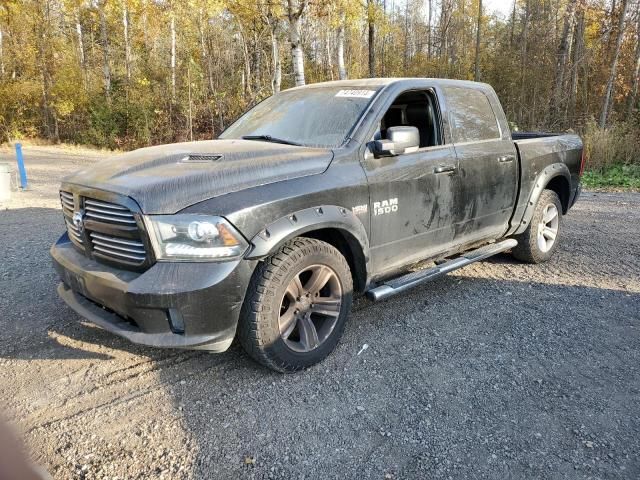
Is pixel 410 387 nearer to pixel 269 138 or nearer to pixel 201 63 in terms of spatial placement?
pixel 269 138

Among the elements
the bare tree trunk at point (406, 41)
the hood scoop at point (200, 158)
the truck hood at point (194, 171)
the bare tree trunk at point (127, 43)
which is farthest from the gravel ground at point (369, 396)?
the bare tree trunk at point (406, 41)

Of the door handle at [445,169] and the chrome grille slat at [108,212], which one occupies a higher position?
the door handle at [445,169]

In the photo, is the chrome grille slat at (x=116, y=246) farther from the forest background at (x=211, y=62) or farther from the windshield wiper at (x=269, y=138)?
the forest background at (x=211, y=62)

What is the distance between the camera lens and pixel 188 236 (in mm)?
2686

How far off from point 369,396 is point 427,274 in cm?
133

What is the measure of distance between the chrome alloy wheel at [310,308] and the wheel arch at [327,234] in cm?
27

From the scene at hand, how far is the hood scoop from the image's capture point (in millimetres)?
3188

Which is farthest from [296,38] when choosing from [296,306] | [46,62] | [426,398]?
[46,62]

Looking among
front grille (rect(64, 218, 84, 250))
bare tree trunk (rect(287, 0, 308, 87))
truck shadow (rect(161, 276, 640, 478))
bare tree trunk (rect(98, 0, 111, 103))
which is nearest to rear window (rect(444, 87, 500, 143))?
truck shadow (rect(161, 276, 640, 478))

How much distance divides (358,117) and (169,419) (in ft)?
8.05

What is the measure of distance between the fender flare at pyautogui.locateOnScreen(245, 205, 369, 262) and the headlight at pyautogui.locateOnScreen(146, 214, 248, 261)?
7.9 inches

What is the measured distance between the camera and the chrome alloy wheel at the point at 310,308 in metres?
3.15

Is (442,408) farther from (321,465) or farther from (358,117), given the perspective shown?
(358,117)

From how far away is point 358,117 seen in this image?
143 inches
